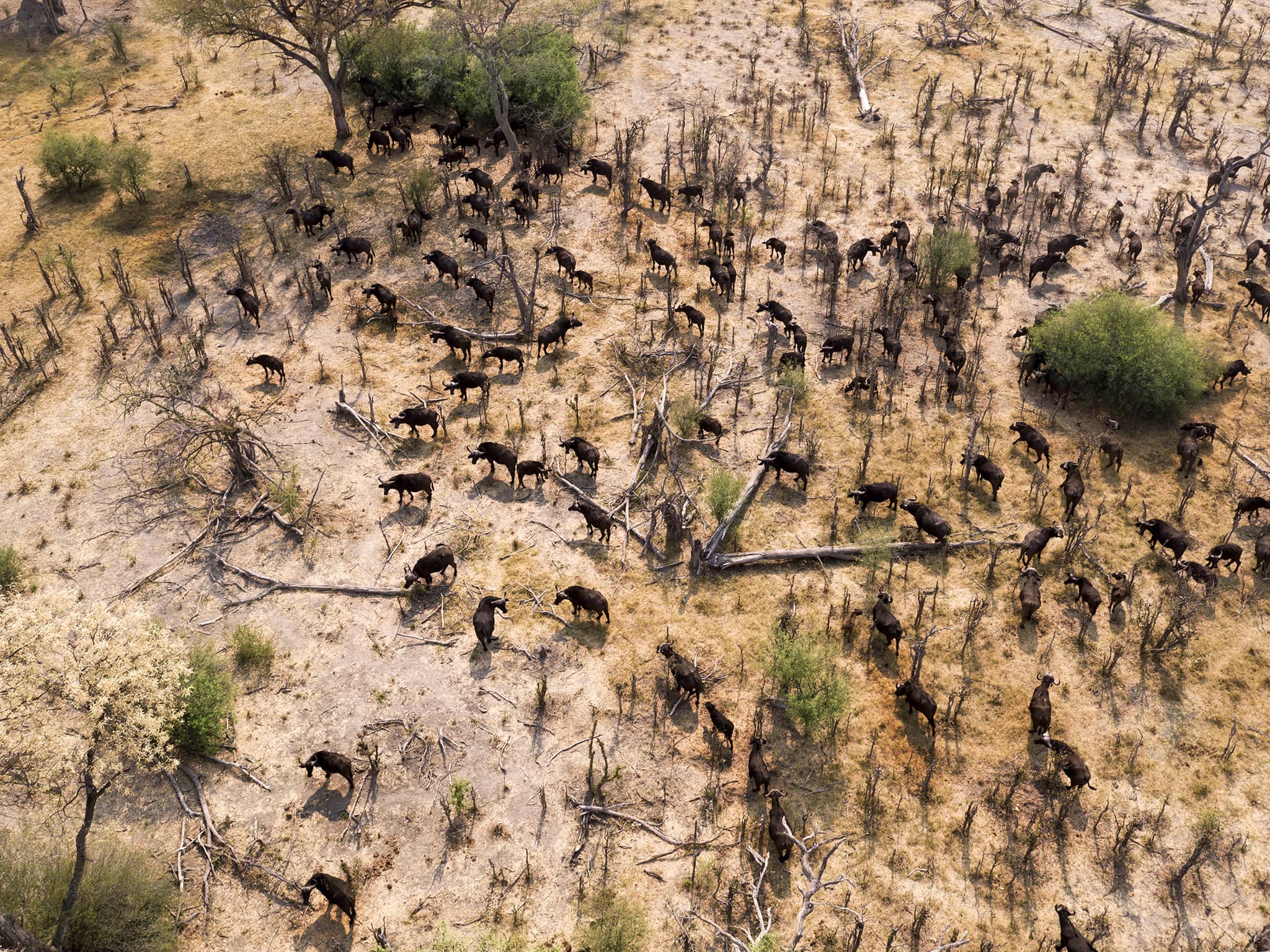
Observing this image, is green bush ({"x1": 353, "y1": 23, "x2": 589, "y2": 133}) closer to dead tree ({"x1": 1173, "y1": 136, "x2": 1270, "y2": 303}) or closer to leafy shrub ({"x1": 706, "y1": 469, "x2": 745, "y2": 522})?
leafy shrub ({"x1": 706, "y1": 469, "x2": 745, "y2": 522})

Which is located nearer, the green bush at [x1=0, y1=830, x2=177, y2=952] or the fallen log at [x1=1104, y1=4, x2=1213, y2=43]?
the green bush at [x1=0, y1=830, x2=177, y2=952]

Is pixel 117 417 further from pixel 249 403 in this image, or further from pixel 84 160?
pixel 84 160

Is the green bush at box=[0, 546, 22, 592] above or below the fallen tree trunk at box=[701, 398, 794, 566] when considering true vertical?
below

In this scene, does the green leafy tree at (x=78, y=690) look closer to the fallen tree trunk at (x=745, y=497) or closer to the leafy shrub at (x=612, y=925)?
the leafy shrub at (x=612, y=925)

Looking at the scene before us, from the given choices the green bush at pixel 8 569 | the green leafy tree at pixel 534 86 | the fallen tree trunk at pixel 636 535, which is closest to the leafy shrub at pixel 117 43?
the green leafy tree at pixel 534 86

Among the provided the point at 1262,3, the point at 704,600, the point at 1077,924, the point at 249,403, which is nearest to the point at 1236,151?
the point at 1262,3

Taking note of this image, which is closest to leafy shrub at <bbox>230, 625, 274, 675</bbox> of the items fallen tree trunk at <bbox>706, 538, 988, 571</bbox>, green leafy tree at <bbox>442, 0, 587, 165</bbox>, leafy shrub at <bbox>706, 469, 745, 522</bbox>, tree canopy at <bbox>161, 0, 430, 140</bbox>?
fallen tree trunk at <bbox>706, 538, 988, 571</bbox>

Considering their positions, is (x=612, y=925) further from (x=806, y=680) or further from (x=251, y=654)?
(x=251, y=654)

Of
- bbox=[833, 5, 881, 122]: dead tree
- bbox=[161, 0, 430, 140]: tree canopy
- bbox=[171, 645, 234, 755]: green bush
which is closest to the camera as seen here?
bbox=[171, 645, 234, 755]: green bush
